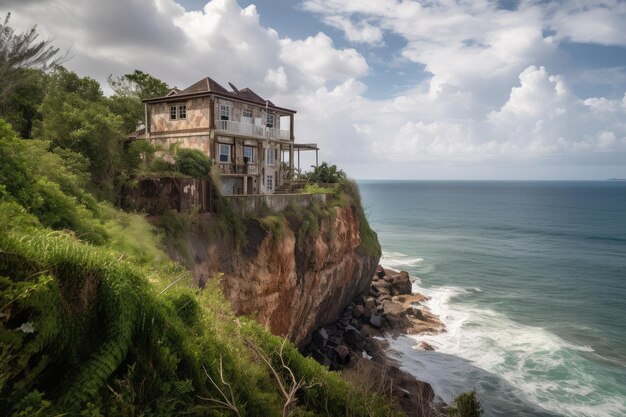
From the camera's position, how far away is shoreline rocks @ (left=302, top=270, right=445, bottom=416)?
802 inches

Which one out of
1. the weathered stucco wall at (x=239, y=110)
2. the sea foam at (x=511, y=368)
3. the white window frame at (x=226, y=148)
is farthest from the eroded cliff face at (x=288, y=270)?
the weathered stucco wall at (x=239, y=110)

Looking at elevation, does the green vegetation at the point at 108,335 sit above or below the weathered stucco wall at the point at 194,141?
below

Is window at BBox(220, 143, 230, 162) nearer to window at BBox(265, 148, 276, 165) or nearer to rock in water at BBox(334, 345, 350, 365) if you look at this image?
window at BBox(265, 148, 276, 165)

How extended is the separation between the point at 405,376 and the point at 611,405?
1148cm

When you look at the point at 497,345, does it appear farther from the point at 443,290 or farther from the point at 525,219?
the point at 525,219

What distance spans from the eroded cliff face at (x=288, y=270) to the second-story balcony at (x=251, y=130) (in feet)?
29.4

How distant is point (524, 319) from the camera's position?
3253 centimetres

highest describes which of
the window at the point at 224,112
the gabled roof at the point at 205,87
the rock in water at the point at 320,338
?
the gabled roof at the point at 205,87

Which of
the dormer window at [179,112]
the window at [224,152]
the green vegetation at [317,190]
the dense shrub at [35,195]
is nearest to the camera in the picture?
the dense shrub at [35,195]

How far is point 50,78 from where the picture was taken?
89.9 feet

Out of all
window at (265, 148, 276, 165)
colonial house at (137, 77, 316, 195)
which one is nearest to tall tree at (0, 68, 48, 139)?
colonial house at (137, 77, 316, 195)

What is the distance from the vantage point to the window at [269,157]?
3202 cm

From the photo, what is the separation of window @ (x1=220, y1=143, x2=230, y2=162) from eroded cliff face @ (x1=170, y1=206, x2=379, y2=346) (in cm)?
884

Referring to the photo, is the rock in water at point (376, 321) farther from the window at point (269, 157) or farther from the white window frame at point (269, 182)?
the window at point (269, 157)
